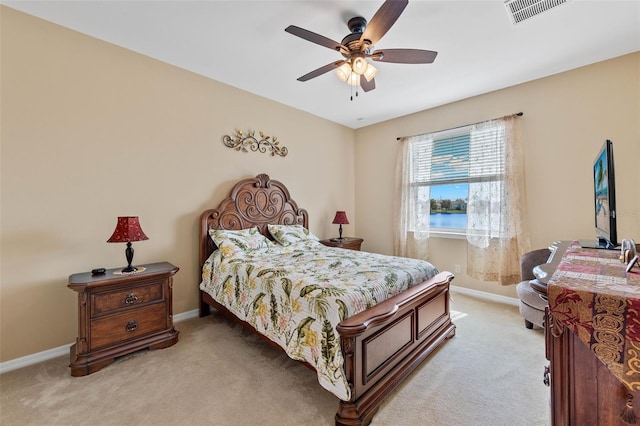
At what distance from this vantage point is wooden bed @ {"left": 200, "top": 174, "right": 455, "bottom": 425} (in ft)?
5.18

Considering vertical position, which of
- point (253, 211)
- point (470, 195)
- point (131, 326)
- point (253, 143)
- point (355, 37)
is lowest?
point (131, 326)

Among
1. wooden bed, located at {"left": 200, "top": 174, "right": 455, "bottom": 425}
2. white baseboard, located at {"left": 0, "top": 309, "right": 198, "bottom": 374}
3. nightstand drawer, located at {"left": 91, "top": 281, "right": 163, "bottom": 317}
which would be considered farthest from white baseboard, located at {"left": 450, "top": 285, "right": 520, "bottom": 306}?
white baseboard, located at {"left": 0, "top": 309, "right": 198, "bottom": 374}

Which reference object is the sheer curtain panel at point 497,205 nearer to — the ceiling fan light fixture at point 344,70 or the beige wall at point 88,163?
the ceiling fan light fixture at point 344,70

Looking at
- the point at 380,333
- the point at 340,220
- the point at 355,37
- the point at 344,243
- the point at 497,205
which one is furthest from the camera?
the point at 340,220

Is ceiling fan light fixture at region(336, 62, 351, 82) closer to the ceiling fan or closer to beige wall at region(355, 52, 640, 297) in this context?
the ceiling fan

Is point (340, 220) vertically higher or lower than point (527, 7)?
lower

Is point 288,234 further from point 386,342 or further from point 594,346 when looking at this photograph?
point 594,346

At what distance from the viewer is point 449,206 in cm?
407

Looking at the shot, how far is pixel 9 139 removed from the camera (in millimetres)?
2154

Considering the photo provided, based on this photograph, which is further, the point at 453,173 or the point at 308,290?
the point at 453,173

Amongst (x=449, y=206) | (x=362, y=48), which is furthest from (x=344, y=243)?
(x=362, y=48)

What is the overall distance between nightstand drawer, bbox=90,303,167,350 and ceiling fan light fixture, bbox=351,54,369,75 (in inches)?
109

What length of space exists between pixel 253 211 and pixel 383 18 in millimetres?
2615

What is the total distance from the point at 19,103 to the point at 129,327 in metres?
2.07
